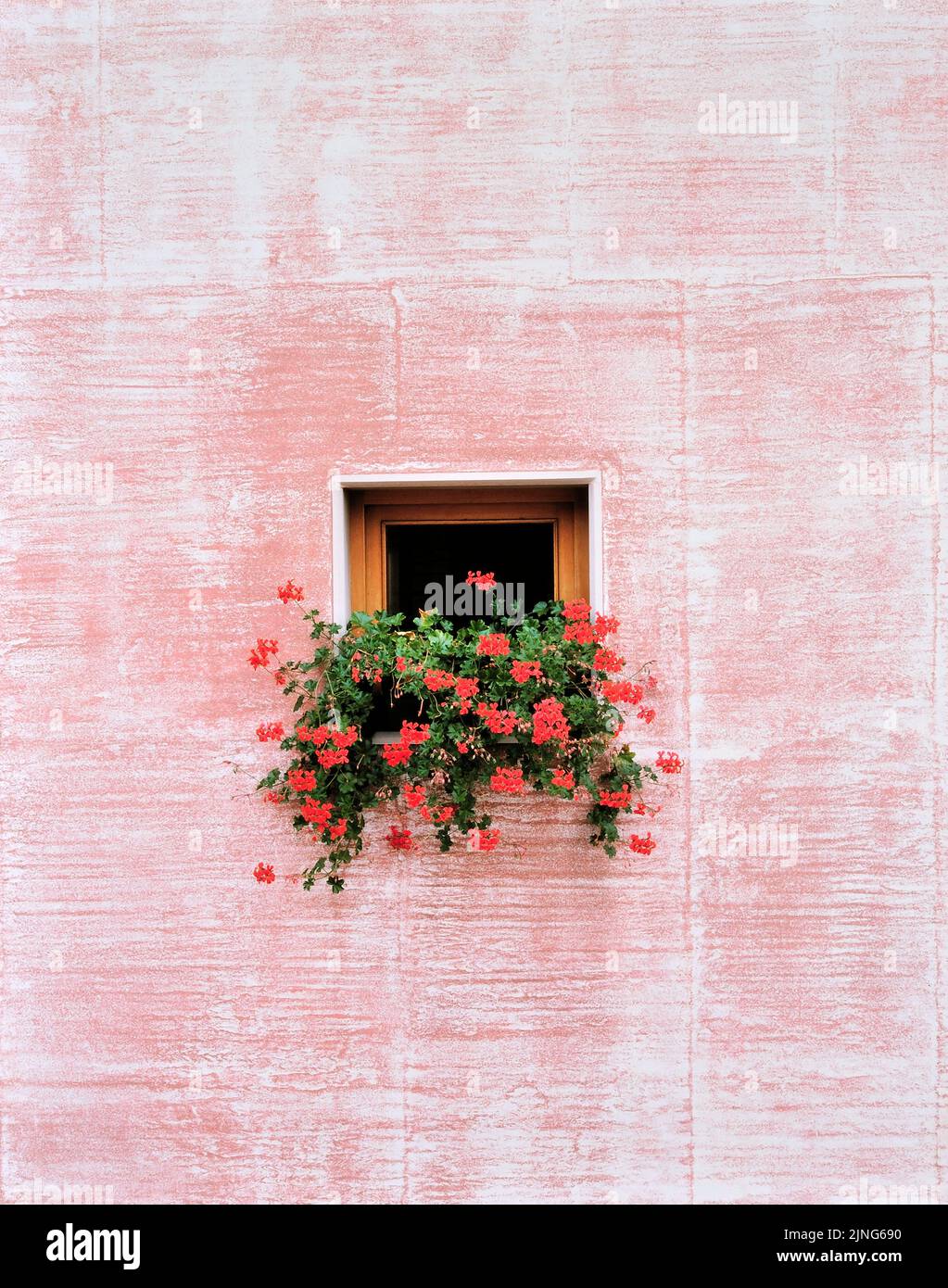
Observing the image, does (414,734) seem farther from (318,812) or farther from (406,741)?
(318,812)

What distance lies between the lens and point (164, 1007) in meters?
3.25

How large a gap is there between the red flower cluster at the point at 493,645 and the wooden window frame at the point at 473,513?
1.70 ft

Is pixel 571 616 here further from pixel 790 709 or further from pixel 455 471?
pixel 790 709

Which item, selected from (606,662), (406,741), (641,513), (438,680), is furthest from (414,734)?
(641,513)

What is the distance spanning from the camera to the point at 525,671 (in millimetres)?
2848

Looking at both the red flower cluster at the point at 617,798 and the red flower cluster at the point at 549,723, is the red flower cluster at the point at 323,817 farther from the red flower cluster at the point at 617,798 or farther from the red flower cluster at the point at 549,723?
the red flower cluster at the point at 617,798

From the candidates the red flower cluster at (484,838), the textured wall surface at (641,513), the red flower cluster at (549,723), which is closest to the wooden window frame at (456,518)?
the textured wall surface at (641,513)

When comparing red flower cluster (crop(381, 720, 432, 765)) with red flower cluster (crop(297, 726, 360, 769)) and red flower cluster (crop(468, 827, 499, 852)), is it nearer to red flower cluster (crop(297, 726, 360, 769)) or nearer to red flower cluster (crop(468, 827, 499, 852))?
red flower cluster (crop(297, 726, 360, 769))

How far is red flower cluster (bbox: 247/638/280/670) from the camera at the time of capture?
9.86 ft

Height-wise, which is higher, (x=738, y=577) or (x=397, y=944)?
(x=738, y=577)

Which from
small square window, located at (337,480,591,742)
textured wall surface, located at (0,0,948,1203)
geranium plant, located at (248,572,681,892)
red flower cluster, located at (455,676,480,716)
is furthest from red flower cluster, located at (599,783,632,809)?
small square window, located at (337,480,591,742)

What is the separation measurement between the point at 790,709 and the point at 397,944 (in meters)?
1.70

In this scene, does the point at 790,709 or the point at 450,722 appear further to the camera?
the point at 790,709
